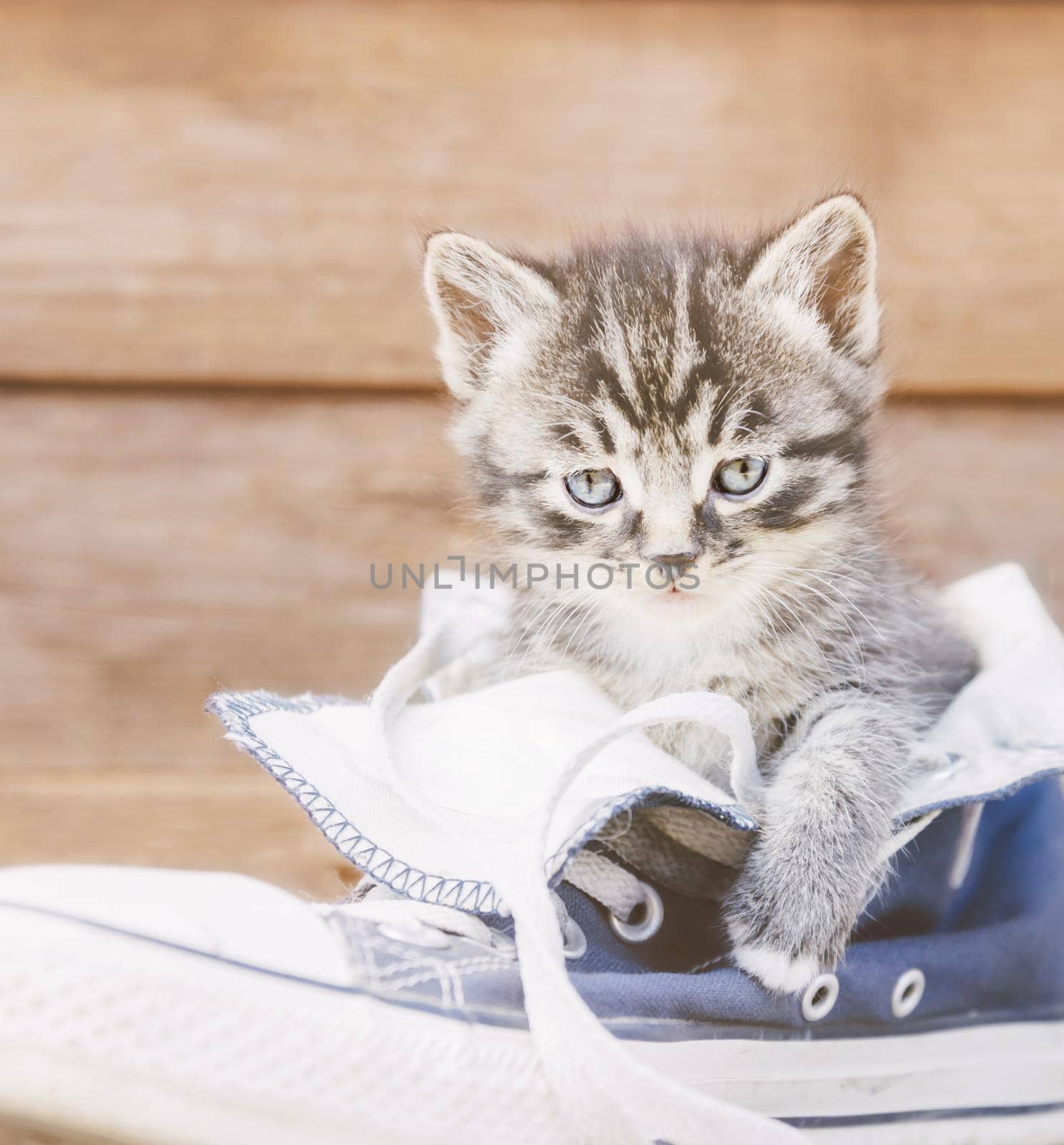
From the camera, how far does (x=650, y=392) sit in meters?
0.75

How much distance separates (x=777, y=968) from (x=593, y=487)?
0.37 m

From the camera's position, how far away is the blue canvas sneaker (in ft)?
1.72

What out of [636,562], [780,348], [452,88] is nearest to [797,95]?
[452,88]

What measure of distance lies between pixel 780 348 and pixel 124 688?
0.99 meters

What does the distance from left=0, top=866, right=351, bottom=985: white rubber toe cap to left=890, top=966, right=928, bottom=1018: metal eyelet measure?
39 cm

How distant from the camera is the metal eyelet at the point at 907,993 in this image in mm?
707

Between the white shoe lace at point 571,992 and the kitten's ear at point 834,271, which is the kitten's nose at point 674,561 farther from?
the kitten's ear at point 834,271

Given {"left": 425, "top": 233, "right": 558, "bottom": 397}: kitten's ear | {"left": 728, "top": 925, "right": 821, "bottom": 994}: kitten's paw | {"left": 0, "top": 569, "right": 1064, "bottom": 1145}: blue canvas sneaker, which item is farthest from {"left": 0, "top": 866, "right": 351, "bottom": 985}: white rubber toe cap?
{"left": 425, "top": 233, "right": 558, "bottom": 397}: kitten's ear

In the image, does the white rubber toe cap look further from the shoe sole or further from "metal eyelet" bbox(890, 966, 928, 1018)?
"metal eyelet" bbox(890, 966, 928, 1018)

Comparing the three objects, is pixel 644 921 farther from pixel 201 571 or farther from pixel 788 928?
pixel 201 571

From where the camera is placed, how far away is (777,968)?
2.13 feet

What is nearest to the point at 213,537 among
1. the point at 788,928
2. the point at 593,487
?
the point at 593,487

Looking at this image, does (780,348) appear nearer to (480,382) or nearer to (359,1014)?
(480,382)

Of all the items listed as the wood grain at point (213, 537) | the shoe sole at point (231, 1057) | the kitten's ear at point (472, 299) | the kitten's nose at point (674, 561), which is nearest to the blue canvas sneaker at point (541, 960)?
the shoe sole at point (231, 1057)
